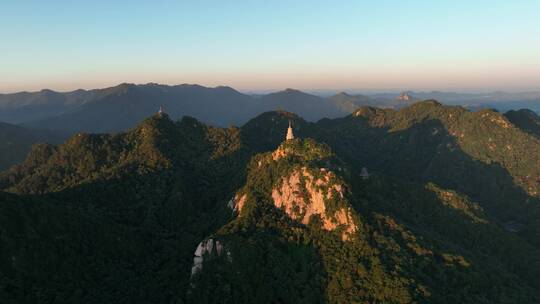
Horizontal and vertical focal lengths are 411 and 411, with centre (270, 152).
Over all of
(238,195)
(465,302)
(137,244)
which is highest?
(238,195)

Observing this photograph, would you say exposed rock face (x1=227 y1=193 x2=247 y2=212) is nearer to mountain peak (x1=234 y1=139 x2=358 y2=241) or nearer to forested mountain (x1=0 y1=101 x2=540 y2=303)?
mountain peak (x1=234 y1=139 x2=358 y2=241)

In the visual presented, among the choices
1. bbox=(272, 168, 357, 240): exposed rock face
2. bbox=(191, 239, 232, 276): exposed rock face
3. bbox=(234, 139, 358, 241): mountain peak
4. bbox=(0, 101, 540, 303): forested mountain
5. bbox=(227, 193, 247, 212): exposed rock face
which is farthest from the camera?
bbox=(227, 193, 247, 212): exposed rock face

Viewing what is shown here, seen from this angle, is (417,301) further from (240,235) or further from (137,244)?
(137,244)

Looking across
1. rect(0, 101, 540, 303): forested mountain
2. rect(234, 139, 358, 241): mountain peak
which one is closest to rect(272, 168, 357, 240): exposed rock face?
rect(234, 139, 358, 241): mountain peak

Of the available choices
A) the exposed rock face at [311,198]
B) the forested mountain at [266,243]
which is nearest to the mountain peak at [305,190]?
the exposed rock face at [311,198]

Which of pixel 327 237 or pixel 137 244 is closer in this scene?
pixel 327 237

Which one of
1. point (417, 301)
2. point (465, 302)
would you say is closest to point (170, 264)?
point (417, 301)

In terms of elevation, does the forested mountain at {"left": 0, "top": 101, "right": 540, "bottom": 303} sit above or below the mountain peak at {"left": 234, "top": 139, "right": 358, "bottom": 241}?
below
